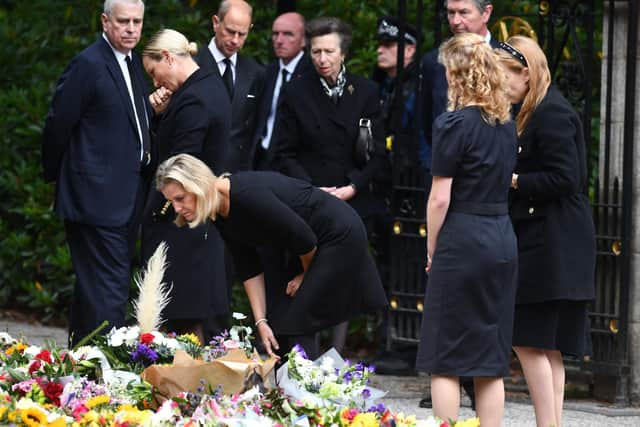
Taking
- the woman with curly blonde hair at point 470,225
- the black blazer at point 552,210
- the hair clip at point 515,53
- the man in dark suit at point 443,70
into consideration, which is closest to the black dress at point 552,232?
the black blazer at point 552,210

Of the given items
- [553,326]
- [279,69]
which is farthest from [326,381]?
[279,69]

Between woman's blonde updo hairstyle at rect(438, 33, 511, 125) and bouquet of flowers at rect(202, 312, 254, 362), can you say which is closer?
bouquet of flowers at rect(202, 312, 254, 362)

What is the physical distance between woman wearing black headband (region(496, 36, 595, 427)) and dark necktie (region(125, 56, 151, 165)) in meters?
2.05

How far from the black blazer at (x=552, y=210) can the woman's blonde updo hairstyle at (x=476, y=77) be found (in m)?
0.57

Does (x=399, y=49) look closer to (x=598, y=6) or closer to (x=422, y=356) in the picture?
(x=598, y=6)

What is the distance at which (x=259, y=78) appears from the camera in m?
8.23

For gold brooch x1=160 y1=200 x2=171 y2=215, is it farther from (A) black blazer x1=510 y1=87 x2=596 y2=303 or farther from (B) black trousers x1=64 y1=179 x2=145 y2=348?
(A) black blazer x1=510 y1=87 x2=596 y2=303

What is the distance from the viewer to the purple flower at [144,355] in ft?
16.5

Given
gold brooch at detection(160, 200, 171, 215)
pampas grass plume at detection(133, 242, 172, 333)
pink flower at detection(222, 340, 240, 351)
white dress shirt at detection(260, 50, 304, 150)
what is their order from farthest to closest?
white dress shirt at detection(260, 50, 304, 150), gold brooch at detection(160, 200, 171, 215), pink flower at detection(222, 340, 240, 351), pampas grass plume at detection(133, 242, 172, 333)

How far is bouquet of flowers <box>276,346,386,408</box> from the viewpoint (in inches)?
179

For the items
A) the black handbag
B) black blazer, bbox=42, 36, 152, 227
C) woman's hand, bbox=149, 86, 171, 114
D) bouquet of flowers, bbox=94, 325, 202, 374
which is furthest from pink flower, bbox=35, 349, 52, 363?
the black handbag

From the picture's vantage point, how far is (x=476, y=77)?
18.1 ft

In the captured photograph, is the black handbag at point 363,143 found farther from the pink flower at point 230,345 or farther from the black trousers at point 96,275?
the pink flower at point 230,345

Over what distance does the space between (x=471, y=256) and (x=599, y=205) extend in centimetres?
235
